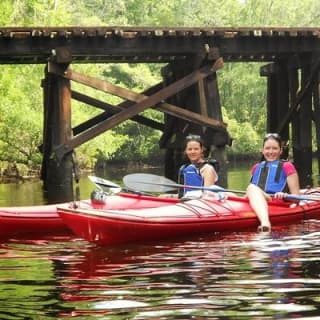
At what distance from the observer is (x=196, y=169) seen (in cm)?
973

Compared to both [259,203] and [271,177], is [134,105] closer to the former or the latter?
[271,177]

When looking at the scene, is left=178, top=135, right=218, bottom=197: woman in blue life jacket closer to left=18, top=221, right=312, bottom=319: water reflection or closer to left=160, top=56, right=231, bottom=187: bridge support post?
left=18, top=221, right=312, bottom=319: water reflection

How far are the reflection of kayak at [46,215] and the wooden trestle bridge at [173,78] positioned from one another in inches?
177

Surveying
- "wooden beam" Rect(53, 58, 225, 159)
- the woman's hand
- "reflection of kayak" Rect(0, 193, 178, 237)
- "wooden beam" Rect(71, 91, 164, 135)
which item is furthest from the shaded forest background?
the woman's hand

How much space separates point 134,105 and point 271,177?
217 inches

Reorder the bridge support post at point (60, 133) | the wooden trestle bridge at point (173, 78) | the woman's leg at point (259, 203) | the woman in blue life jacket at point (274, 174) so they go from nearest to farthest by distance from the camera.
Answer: the woman's leg at point (259, 203) < the woman in blue life jacket at point (274, 174) < the bridge support post at point (60, 133) < the wooden trestle bridge at point (173, 78)

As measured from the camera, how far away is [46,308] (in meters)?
5.09

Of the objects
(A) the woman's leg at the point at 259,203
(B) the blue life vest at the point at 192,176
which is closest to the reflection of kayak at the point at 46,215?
(B) the blue life vest at the point at 192,176

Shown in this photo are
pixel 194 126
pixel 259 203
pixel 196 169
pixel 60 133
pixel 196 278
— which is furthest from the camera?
pixel 194 126

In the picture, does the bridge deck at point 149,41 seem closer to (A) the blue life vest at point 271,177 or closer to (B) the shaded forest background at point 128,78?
(A) the blue life vest at point 271,177

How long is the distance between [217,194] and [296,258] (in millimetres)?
2466

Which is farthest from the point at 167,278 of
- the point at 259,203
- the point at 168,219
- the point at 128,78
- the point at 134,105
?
the point at 128,78

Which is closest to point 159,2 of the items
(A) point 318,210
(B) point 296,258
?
(A) point 318,210

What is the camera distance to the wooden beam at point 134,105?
13891 millimetres
